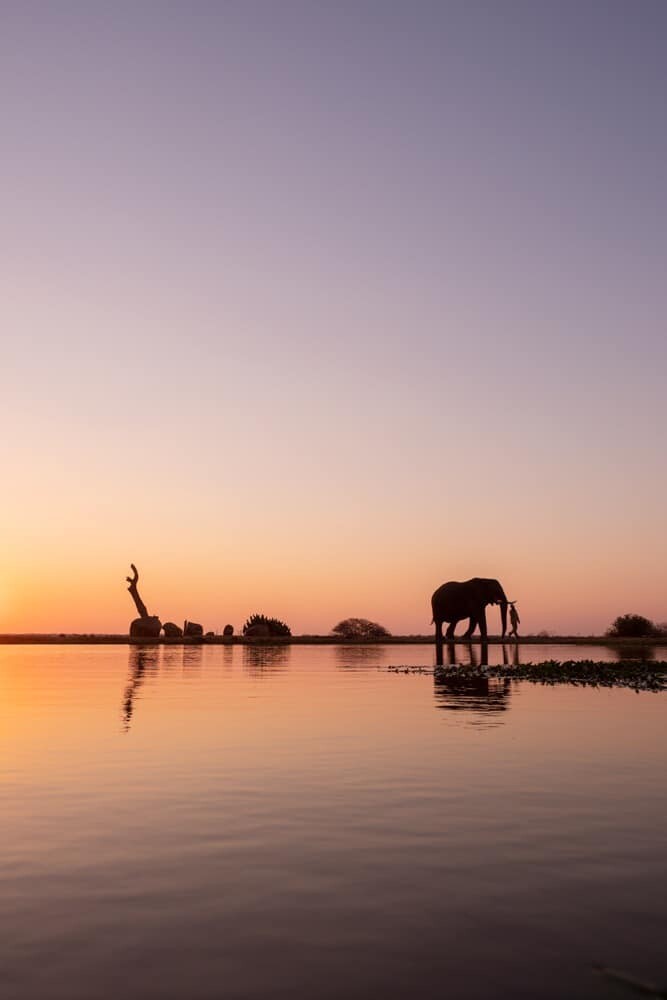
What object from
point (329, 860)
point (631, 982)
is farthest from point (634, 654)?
point (631, 982)

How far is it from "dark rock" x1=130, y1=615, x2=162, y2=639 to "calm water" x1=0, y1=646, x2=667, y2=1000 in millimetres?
72704

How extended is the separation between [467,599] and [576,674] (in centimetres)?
3129

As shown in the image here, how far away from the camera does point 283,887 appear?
25.8 feet

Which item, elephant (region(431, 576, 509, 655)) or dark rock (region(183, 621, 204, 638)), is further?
dark rock (region(183, 621, 204, 638))

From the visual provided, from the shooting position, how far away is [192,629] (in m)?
93.4

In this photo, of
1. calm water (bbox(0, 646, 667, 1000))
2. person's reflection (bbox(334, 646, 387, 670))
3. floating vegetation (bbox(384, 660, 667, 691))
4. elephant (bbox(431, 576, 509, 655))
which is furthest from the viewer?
elephant (bbox(431, 576, 509, 655))

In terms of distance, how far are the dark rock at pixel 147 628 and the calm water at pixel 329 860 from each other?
72704 mm

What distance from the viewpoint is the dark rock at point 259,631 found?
94.9 meters

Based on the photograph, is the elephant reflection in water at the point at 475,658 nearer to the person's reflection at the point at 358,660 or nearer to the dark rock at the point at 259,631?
the person's reflection at the point at 358,660

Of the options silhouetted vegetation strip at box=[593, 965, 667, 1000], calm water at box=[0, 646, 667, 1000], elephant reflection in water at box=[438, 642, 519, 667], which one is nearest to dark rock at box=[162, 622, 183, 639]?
elephant reflection in water at box=[438, 642, 519, 667]

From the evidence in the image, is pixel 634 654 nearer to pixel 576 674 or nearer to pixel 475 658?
pixel 475 658

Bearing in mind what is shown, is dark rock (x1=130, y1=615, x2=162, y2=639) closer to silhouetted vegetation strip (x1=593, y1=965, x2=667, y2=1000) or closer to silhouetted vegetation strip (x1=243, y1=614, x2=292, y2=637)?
silhouetted vegetation strip (x1=243, y1=614, x2=292, y2=637)

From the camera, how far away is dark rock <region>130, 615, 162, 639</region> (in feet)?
298

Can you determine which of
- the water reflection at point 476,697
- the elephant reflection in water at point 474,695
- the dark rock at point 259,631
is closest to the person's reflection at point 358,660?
the elephant reflection in water at point 474,695
